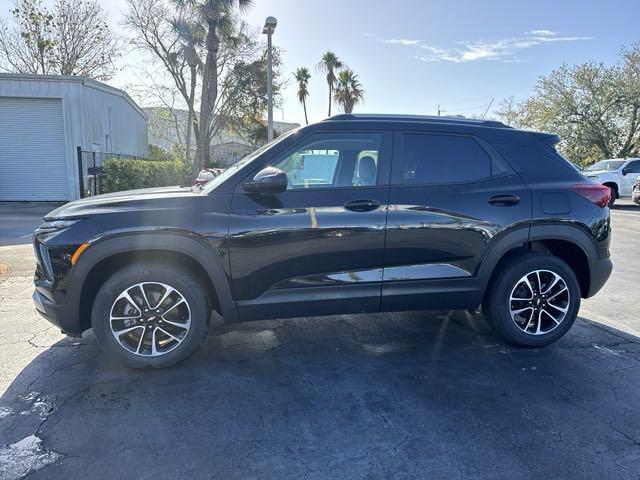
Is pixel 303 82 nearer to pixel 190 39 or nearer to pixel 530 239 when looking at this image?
pixel 190 39

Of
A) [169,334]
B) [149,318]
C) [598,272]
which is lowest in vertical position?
[169,334]

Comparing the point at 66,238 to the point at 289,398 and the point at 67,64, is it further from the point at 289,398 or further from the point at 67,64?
the point at 67,64

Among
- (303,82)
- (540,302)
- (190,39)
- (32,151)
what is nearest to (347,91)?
(303,82)

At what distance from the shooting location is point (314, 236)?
3.55m

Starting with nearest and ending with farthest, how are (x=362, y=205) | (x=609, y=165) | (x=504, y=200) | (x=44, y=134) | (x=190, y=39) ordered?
(x=362, y=205) → (x=504, y=200) → (x=44, y=134) → (x=609, y=165) → (x=190, y=39)

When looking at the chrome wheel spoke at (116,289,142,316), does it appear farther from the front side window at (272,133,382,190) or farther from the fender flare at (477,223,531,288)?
the fender flare at (477,223,531,288)

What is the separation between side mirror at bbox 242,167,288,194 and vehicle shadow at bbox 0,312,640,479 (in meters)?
1.42

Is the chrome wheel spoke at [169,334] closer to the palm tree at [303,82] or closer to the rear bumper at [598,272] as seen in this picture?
the rear bumper at [598,272]

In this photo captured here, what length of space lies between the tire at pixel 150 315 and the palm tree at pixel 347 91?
36.9 meters

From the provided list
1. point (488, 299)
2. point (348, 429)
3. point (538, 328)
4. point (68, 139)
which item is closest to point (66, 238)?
point (348, 429)

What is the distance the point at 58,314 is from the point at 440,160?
3.24 meters

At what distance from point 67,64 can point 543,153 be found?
98.9 ft

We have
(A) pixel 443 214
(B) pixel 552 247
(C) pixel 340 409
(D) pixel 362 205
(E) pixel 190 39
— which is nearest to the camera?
(C) pixel 340 409

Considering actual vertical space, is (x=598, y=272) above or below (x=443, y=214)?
below
